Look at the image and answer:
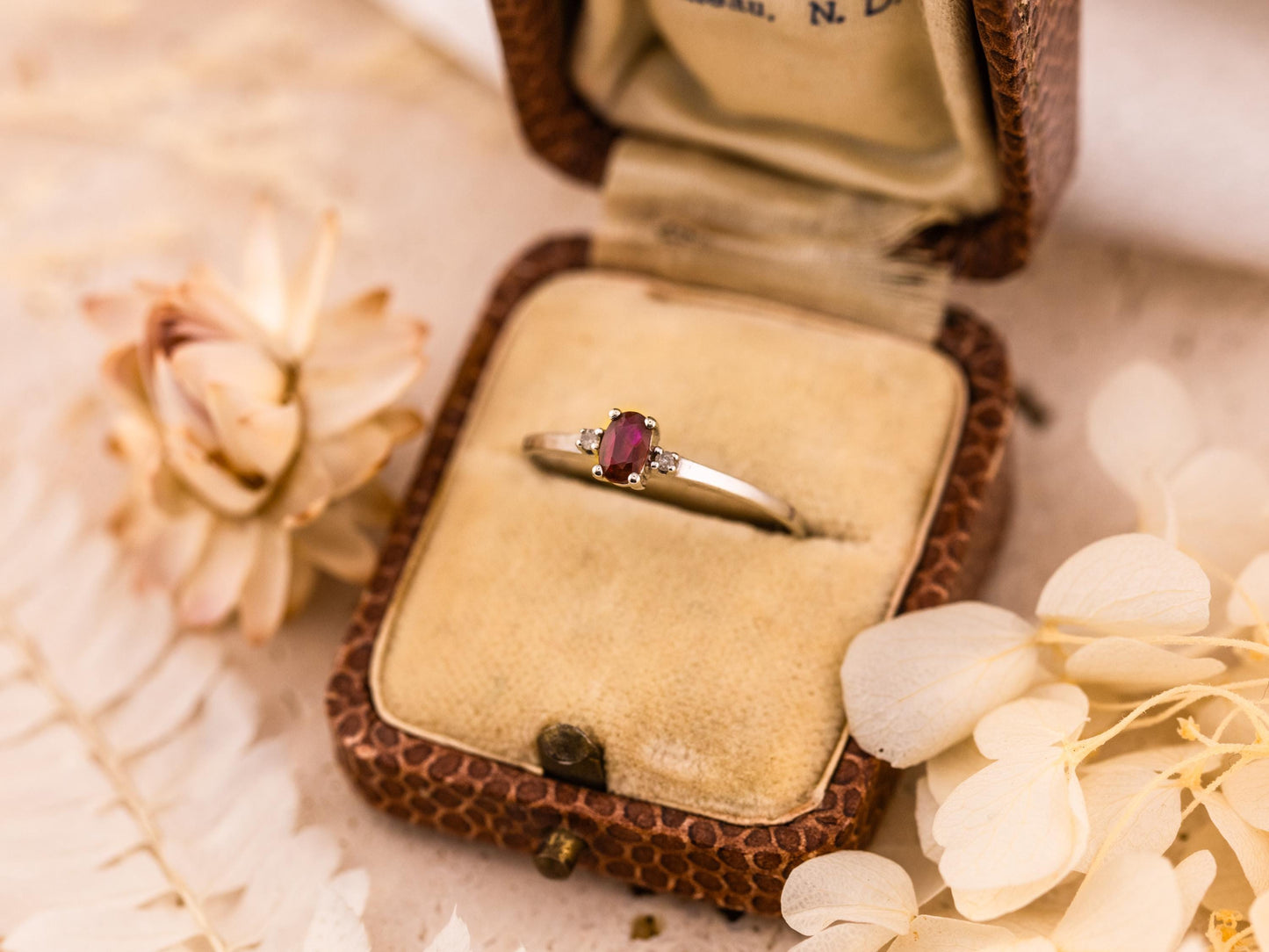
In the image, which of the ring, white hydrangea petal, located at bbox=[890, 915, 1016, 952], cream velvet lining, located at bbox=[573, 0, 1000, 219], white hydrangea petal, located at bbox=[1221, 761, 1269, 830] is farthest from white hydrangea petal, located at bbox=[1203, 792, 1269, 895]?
cream velvet lining, located at bbox=[573, 0, 1000, 219]

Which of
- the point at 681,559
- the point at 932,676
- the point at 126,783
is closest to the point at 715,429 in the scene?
the point at 681,559

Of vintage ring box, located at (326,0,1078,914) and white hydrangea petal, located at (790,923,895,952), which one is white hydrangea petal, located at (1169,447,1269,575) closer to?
vintage ring box, located at (326,0,1078,914)

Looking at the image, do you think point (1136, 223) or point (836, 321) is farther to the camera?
point (1136, 223)

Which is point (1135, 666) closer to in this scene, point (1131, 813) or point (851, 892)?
point (1131, 813)

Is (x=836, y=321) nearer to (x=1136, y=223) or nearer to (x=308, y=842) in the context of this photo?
(x=1136, y=223)

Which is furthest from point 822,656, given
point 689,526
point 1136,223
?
point 1136,223

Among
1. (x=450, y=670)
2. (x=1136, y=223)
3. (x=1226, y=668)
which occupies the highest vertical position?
(x=1136, y=223)
